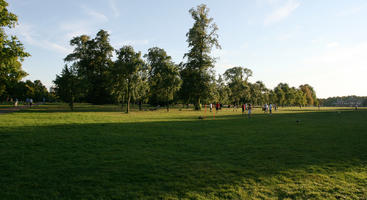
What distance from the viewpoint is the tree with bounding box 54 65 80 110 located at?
39.6 metres

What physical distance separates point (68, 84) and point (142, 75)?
13.6m

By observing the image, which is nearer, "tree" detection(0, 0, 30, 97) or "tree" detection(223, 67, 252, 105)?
"tree" detection(0, 0, 30, 97)

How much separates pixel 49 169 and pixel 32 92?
361 feet

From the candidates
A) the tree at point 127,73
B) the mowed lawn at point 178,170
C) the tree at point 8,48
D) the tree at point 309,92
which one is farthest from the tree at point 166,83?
the tree at point 309,92

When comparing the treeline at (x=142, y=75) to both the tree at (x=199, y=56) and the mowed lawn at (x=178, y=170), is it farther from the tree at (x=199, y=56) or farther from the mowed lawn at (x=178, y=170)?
the mowed lawn at (x=178, y=170)

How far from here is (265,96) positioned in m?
110

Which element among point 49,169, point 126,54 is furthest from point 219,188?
point 126,54

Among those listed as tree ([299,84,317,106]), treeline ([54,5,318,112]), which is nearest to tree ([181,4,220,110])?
treeline ([54,5,318,112])

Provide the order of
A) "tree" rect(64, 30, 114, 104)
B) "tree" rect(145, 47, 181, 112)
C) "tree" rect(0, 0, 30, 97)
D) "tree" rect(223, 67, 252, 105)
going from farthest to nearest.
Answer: "tree" rect(223, 67, 252, 105) < "tree" rect(64, 30, 114, 104) < "tree" rect(145, 47, 181, 112) < "tree" rect(0, 0, 30, 97)

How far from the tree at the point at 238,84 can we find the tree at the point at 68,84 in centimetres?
5690

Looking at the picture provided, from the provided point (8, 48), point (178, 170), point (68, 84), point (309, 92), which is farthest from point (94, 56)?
point (309, 92)

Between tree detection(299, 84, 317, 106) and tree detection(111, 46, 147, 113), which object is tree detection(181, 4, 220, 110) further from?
tree detection(299, 84, 317, 106)

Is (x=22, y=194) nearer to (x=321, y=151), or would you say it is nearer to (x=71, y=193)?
(x=71, y=193)

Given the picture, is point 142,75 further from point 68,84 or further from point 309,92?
point 309,92
